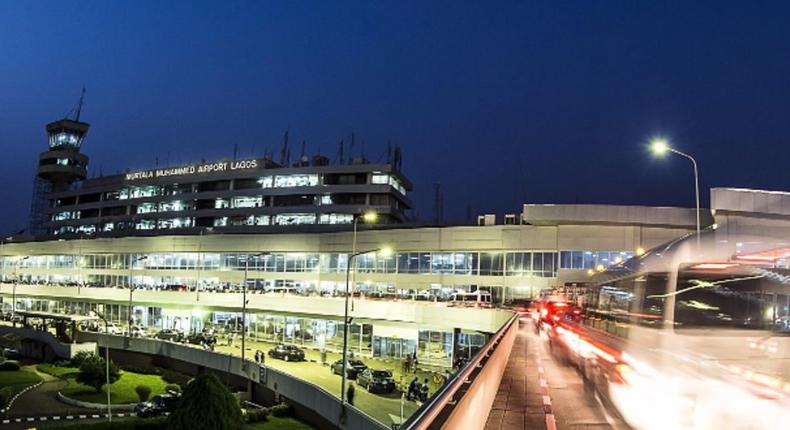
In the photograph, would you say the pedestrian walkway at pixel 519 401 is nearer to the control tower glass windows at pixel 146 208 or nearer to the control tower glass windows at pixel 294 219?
the control tower glass windows at pixel 294 219

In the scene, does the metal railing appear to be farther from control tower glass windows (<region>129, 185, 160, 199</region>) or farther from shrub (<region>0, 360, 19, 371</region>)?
control tower glass windows (<region>129, 185, 160, 199</region>)

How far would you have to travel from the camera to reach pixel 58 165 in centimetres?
15575

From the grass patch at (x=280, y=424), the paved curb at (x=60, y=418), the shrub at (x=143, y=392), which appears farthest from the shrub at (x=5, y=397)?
the grass patch at (x=280, y=424)

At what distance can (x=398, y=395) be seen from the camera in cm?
4403

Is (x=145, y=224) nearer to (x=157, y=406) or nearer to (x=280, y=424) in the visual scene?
(x=157, y=406)

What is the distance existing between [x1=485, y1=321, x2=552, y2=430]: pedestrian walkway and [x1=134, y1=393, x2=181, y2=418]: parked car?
30.5m

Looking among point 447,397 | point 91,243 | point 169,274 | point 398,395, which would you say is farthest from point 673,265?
point 91,243

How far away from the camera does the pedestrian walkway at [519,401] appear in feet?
36.4

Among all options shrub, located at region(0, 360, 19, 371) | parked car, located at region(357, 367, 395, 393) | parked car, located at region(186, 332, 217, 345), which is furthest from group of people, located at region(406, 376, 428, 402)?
shrub, located at region(0, 360, 19, 371)

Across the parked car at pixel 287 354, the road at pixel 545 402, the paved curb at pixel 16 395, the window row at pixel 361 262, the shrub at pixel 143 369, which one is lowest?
the paved curb at pixel 16 395

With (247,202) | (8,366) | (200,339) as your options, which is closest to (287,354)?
(200,339)

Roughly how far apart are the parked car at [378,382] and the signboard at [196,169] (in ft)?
247

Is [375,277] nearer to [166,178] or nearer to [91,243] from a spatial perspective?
[91,243]

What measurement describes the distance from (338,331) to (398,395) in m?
→ 26.3
